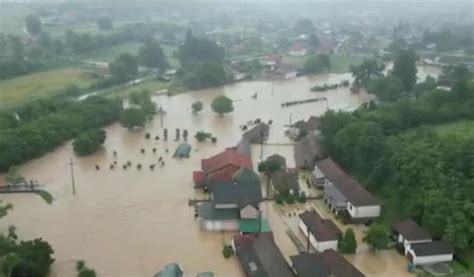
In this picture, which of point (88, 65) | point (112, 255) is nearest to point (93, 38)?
point (88, 65)

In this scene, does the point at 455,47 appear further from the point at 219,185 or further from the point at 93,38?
the point at 219,185

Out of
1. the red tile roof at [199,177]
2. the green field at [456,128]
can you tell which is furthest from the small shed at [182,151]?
the green field at [456,128]

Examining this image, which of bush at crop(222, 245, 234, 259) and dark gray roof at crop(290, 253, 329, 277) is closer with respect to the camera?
dark gray roof at crop(290, 253, 329, 277)

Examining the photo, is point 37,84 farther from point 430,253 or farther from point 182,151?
point 430,253

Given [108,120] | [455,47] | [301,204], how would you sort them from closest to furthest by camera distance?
[301,204]
[108,120]
[455,47]

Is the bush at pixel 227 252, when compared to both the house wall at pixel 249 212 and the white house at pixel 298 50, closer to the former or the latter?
the house wall at pixel 249 212

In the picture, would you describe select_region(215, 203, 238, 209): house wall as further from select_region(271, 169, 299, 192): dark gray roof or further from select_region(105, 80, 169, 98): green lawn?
select_region(105, 80, 169, 98): green lawn

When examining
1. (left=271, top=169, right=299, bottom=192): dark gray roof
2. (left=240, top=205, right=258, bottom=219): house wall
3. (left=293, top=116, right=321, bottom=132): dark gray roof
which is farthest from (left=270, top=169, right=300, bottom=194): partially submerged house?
(left=293, top=116, right=321, bottom=132): dark gray roof
